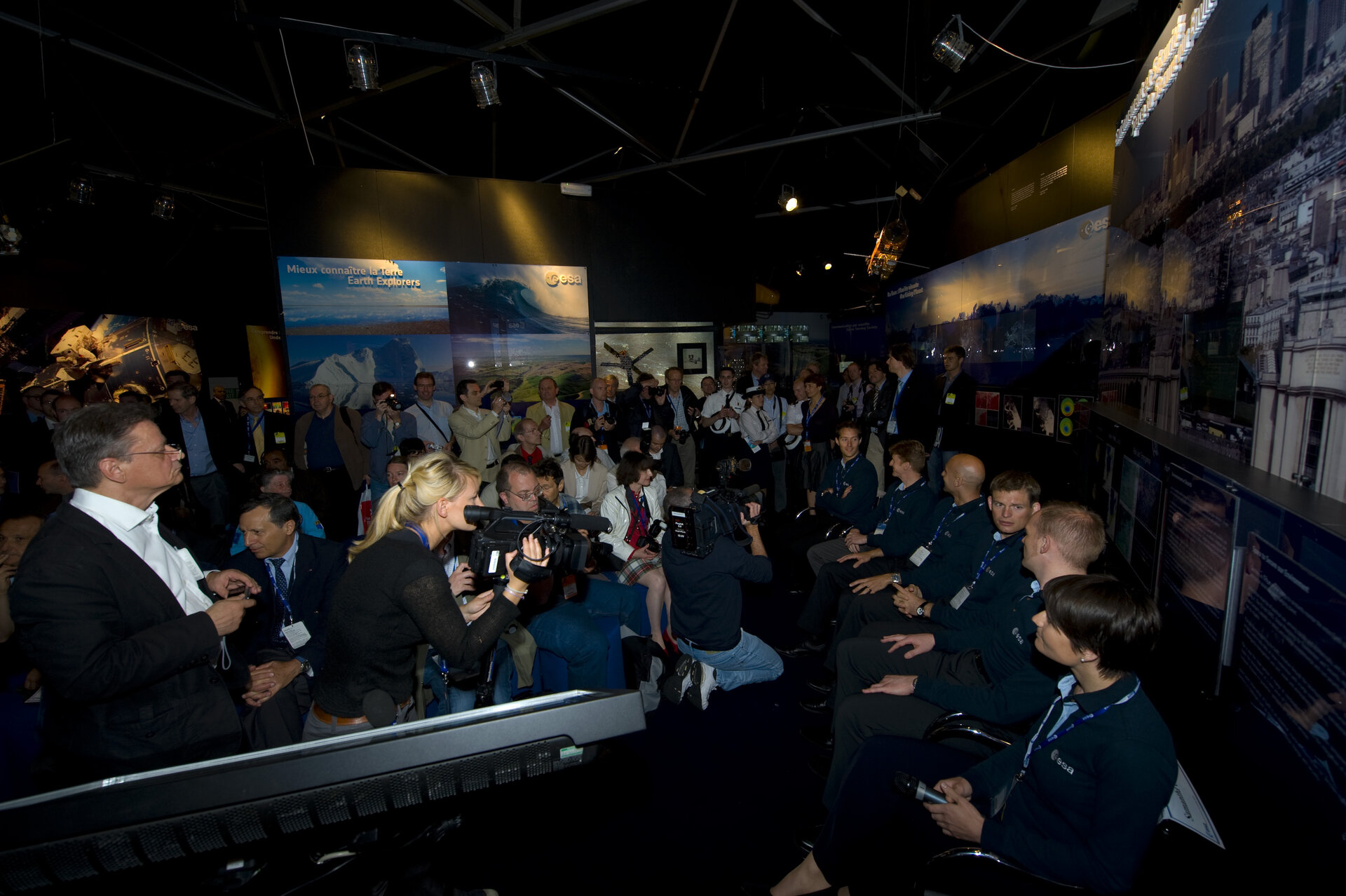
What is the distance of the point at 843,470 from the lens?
4.57 meters

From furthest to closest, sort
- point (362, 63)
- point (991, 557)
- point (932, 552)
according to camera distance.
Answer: point (362, 63)
point (932, 552)
point (991, 557)

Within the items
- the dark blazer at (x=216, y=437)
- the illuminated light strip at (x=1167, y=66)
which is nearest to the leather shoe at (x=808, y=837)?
the illuminated light strip at (x=1167, y=66)

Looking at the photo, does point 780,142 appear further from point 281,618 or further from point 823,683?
point 281,618

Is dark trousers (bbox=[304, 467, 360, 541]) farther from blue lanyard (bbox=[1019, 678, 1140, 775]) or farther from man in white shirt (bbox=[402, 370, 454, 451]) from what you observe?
blue lanyard (bbox=[1019, 678, 1140, 775])

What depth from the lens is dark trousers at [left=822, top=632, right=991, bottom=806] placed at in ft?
7.52

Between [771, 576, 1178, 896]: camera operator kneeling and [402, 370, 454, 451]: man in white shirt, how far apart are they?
5185 millimetres

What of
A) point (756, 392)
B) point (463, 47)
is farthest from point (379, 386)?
point (756, 392)

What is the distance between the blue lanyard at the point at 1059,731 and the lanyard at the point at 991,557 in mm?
1140

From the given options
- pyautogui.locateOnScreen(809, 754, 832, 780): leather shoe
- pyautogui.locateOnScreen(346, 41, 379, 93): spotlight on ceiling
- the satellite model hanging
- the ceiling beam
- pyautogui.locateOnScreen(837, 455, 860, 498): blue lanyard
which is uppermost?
the ceiling beam

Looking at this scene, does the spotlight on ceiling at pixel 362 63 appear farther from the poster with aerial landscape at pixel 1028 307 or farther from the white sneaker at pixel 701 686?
the poster with aerial landscape at pixel 1028 307

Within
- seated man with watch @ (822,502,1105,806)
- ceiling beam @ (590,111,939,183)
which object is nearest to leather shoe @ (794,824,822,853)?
seated man with watch @ (822,502,1105,806)

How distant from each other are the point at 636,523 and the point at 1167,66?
3.58 m

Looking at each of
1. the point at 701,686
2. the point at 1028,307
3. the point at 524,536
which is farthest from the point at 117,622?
the point at 1028,307

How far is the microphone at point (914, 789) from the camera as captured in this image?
5.29ft
